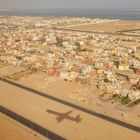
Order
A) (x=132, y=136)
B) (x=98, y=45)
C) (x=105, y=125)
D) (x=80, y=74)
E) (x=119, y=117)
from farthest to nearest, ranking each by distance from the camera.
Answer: (x=98, y=45) → (x=80, y=74) → (x=119, y=117) → (x=105, y=125) → (x=132, y=136)

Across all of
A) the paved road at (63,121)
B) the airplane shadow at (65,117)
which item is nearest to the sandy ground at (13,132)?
the paved road at (63,121)

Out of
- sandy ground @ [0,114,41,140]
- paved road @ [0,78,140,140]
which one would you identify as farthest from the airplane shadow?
sandy ground @ [0,114,41,140]

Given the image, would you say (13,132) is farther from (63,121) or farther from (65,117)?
(65,117)

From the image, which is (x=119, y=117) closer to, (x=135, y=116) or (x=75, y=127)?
(x=135, y=116)

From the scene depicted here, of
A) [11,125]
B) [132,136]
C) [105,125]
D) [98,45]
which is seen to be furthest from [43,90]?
[98,45]

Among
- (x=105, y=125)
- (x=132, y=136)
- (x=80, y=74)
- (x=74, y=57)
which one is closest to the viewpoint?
(x=132, y=136)

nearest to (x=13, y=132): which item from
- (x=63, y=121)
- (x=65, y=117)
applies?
(x=63, y=121)

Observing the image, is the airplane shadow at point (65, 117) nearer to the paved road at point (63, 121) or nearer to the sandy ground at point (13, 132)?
the paved road at point (63, 121)
